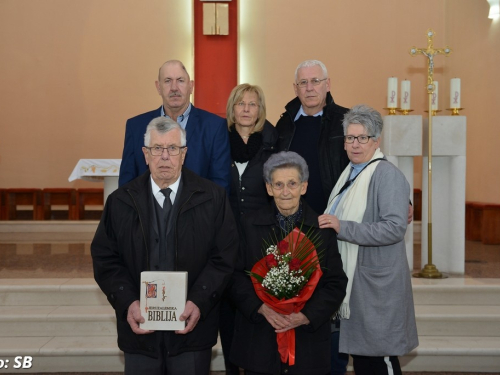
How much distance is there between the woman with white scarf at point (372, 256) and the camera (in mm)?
2773

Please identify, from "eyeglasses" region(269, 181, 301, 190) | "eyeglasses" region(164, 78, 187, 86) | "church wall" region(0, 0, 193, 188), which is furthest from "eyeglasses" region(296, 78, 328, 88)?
"church wall" region(0, 0, 193, 188)

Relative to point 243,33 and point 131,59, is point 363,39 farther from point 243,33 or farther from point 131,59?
point 131,59

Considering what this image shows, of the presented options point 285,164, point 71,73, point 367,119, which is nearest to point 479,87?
point 71,73

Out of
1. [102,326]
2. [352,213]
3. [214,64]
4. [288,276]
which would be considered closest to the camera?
[288,276]

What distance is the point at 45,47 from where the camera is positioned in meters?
9.20

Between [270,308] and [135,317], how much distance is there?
1.73ft

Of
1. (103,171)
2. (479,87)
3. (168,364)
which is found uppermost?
(479,87)

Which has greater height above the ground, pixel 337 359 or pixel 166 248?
pixel 166 248

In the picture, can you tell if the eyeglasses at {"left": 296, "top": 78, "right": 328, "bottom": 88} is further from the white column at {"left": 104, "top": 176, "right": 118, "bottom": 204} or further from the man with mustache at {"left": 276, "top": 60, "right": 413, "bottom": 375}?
the white column at {"left": 104, "top": 176, "right": 118, "bottom": 204}

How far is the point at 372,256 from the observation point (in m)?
2.87

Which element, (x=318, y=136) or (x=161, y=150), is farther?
(x=318, y=136)

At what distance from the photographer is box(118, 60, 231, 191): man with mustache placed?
3.21 metres

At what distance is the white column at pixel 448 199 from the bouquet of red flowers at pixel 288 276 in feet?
10.3

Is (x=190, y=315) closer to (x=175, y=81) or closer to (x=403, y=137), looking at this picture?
(x=175, y=81)
